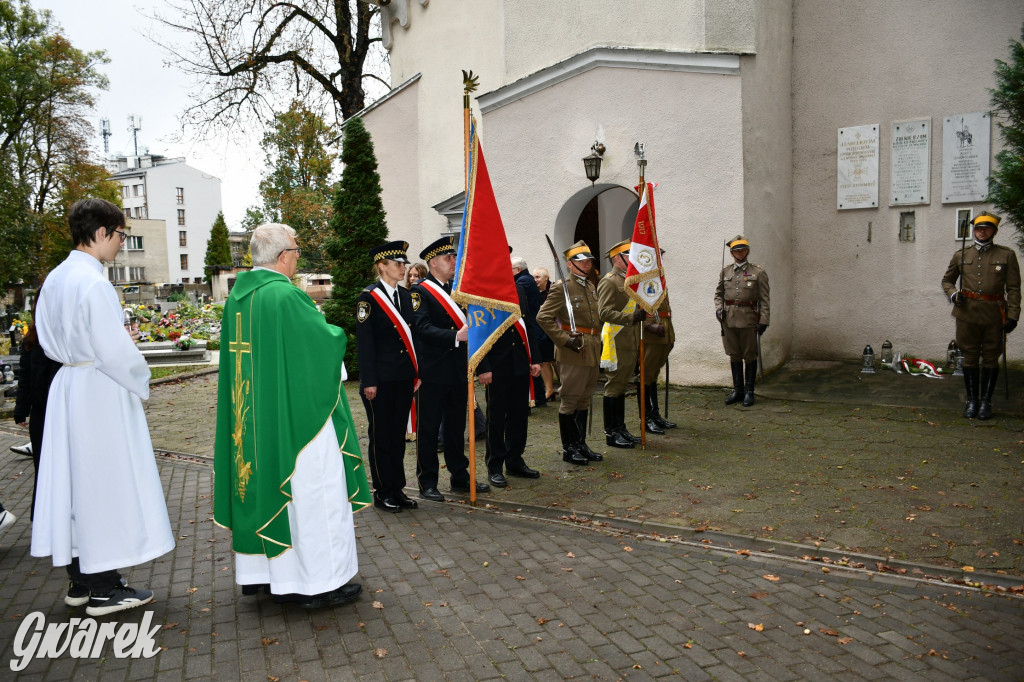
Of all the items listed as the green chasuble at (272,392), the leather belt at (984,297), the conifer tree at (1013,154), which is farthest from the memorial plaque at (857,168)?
the green chasuble at (272,392)

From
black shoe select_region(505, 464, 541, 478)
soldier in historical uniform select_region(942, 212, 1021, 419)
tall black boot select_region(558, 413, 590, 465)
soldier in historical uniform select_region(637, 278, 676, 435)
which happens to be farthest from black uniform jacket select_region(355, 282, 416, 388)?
soldier in historical uniform select_region(942, 212, 1021, 419)

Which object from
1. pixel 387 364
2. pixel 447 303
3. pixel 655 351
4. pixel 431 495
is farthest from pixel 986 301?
pixel 387 364

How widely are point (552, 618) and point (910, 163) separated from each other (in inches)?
402

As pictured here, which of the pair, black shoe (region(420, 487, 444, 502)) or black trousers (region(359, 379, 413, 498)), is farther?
black shoe (region(420, 487, 444, 502))

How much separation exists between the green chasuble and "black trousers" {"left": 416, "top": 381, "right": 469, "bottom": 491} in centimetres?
211

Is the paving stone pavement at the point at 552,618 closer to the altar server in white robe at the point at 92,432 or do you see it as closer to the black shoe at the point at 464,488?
the altar server in white robe at the point at 92,432

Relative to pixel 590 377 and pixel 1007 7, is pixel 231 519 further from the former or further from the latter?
pixel 1007 7

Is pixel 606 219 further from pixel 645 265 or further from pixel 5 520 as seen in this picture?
pixel 5 520

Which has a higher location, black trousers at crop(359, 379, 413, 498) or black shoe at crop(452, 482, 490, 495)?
black trousers at crop(359, 379, 413, 498)

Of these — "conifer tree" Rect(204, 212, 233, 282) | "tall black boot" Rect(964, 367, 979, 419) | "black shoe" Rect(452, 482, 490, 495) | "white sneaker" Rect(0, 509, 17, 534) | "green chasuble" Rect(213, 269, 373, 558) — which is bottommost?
"black shoe" Rect(452, 482, 490, 495)

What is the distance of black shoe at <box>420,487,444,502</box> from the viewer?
Result: 625 cm

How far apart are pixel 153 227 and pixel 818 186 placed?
72.4 meters

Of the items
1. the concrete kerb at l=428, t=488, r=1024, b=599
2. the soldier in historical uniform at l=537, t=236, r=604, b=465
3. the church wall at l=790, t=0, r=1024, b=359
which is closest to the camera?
the concrete kerb at l=428, t=488, r=1024, b=599

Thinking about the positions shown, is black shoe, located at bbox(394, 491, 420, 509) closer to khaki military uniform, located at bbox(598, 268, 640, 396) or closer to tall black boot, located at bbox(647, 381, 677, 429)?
khaki military uniform, located at bbox(598, 268, 640, 396)
